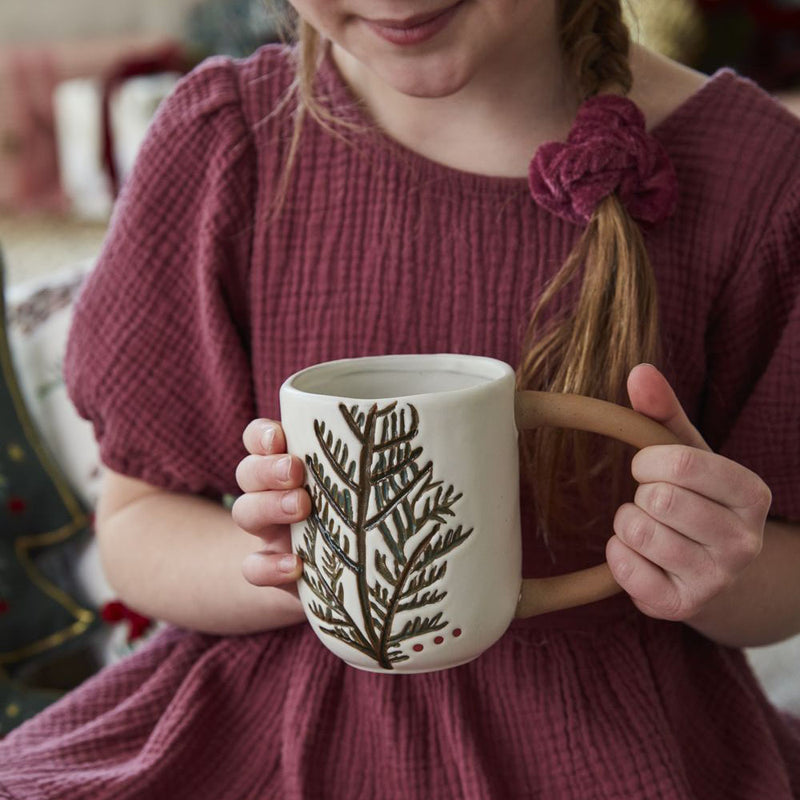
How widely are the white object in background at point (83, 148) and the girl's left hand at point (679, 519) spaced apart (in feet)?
11.3

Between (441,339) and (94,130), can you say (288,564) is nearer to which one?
(441,339)

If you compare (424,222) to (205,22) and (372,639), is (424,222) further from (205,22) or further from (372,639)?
(205,22)

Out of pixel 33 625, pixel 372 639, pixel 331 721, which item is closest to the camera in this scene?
pixel 372 639

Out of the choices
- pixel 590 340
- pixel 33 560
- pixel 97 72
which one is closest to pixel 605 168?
pixel 590 340

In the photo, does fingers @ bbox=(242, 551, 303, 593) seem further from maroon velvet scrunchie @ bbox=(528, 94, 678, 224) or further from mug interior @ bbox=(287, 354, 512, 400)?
maroon velvet scrunchie @ bbox=(528, 94, 678, 224)

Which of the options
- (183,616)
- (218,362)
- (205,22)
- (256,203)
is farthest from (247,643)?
(205,22)

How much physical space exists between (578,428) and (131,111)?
3274mm

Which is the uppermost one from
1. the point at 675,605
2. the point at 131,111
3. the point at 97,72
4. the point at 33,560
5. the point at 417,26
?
the point at 417,26

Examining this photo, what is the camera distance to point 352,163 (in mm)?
768

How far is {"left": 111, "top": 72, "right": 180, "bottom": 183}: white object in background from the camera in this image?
11.5 ft

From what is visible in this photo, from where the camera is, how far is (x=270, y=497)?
21.0 inches

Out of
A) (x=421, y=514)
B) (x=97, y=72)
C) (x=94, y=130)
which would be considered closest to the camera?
(x=421, y=514)

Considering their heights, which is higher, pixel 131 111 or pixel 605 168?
pixel 605 168

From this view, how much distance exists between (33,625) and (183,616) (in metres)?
0.33
